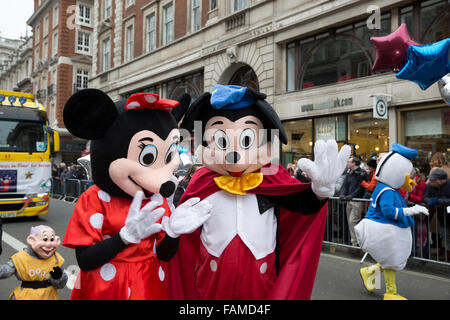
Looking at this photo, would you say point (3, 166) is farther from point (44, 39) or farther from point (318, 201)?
point (44, 39)

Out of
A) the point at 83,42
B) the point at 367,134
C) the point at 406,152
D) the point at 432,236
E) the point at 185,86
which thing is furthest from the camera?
the point at 83,42

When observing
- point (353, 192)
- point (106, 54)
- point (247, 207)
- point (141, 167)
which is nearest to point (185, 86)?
point (106, 54)

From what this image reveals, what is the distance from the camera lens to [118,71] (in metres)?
24.1

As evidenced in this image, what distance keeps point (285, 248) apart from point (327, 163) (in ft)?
2.71

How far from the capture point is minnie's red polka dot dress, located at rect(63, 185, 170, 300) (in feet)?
7.42

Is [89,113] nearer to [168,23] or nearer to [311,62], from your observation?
[311,62]

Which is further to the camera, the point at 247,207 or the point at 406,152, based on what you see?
the point at 406,152

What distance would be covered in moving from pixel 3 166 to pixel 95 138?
27.3 ft

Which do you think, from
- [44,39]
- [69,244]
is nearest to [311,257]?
[69,244]

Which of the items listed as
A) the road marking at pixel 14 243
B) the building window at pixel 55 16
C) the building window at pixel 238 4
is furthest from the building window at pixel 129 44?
the road marking at pixel 14 243

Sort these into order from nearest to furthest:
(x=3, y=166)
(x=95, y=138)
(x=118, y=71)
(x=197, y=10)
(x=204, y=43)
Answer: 1. (x=95, y=138)
2. (x=3, y=166)
3. (x=204, y=43)
4. (x=197, y=10)
5. (x=118, y=71)

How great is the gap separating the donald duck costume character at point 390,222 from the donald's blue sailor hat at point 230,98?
2697 millimetres

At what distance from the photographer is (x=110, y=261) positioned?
2305mm

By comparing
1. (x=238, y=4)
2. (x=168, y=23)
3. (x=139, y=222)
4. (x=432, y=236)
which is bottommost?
(x=432, y=236)
